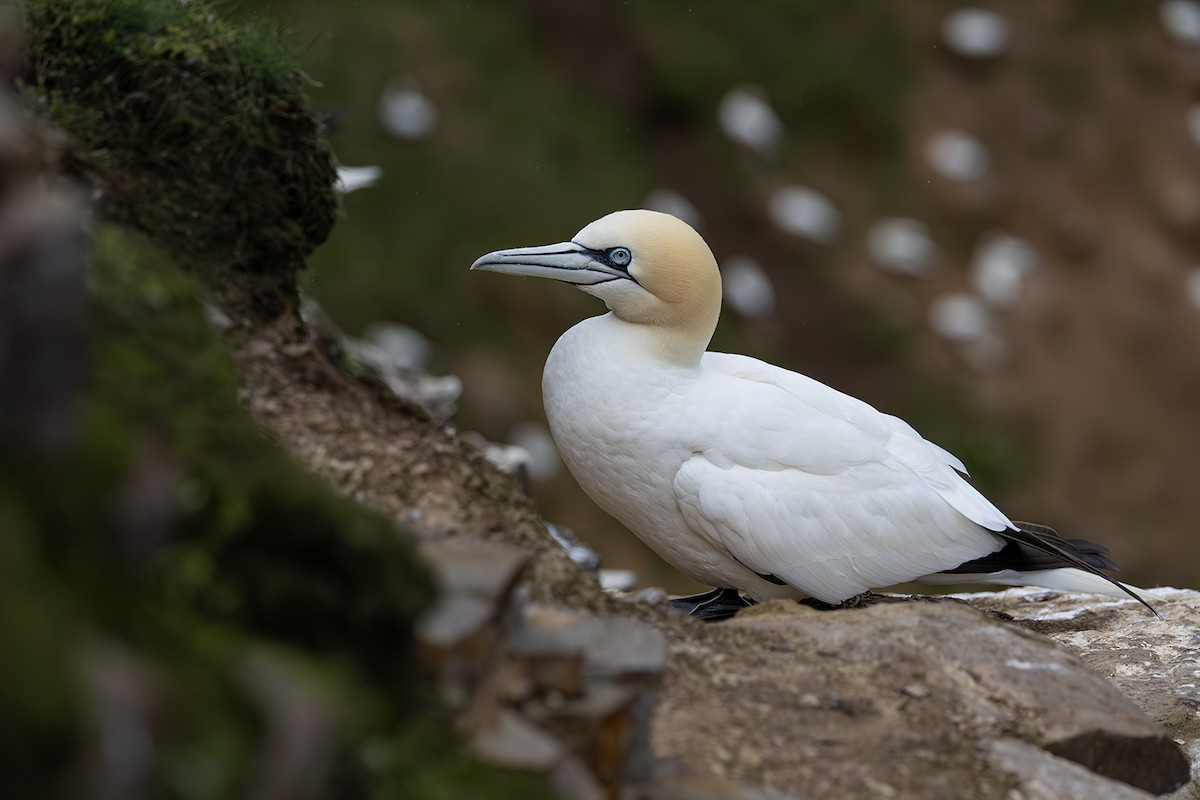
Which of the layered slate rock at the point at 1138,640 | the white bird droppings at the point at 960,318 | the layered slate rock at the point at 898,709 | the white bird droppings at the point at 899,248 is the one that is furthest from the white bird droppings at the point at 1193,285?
the layered slate rock at the point at 898,709

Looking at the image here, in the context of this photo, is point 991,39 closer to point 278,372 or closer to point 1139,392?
point 1139,392

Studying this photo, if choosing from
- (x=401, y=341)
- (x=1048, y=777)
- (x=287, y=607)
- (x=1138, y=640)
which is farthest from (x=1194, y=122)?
(x=287, y=607)

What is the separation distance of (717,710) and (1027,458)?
51.5 ft

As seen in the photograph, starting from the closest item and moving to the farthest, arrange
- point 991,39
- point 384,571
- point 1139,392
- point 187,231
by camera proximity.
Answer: point 384,571 → point 187,231 → point 1139,392 → point 991,39

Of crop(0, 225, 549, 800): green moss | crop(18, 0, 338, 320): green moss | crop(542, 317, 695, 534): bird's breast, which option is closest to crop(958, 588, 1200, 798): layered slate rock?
crop(542, 317, 695, 534): bird's breast

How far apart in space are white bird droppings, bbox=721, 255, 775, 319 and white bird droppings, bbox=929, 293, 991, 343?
8.39ft

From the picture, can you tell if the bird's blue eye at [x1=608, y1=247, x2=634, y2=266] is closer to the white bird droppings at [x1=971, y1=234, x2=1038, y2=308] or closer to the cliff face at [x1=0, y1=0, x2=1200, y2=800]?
the cliff face at [x1=0, y1=0, x2=1200, y2=800]

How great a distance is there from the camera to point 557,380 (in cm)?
566

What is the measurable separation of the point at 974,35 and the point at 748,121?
15.5 ft

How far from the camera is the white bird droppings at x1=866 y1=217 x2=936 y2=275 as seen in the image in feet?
64.9

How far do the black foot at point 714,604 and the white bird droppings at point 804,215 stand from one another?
46.5 feet

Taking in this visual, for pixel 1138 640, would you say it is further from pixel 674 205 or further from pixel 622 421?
pixel 674 205

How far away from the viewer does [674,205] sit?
18609 mm

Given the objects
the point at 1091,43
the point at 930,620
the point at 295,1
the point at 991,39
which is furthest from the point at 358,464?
the point at 1091,43
